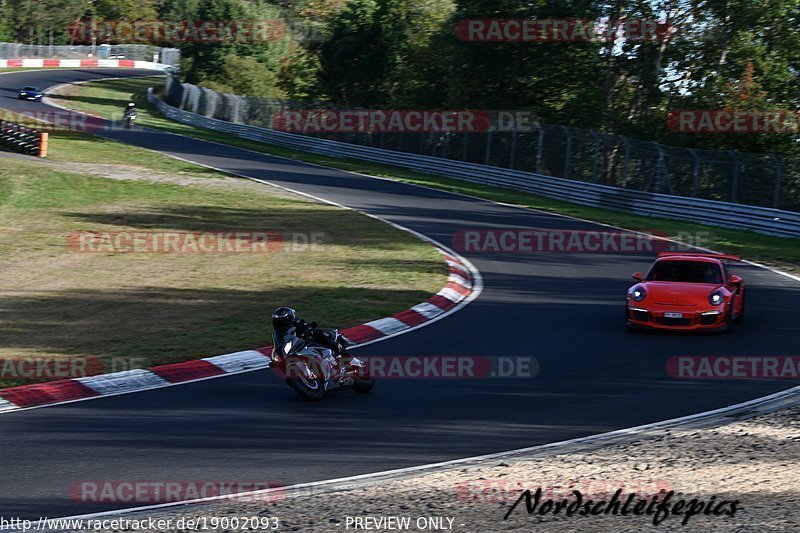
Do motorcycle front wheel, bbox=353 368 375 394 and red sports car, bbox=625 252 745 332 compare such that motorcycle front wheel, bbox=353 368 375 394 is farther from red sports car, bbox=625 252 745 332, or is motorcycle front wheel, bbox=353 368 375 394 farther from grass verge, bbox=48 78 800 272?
grass verge, bbox=48 78 800 272

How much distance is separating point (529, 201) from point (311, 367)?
23002 millimetres

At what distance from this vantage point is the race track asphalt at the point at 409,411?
796cm

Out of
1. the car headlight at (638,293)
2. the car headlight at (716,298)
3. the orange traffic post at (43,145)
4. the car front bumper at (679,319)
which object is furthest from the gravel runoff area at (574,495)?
the orange traffic post at (43,145)

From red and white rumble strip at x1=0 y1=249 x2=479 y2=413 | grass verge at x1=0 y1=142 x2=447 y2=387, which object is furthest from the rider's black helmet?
grass verge at x1=0 y1=142 x2=447 y2=387

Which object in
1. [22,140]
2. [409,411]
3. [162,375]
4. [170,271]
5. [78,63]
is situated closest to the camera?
[409,411]

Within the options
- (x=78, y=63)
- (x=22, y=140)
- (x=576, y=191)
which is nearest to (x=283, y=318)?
(x=576, y=191)

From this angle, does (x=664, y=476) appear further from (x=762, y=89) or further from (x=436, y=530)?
(x=762, y=89)

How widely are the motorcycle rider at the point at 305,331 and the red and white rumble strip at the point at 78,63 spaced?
3322 inches

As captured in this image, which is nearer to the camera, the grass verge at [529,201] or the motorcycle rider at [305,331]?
the motorcycle rider at [305,331]

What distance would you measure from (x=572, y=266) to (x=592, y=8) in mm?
24150

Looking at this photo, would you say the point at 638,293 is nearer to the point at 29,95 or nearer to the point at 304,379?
the point at 304,379

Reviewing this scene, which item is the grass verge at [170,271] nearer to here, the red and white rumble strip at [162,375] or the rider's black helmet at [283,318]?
the red and white rumble strip at [162,375]

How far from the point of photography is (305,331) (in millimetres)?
10328

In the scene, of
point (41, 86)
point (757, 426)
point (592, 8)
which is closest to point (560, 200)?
point (592, 8)
